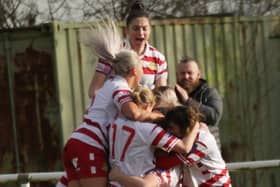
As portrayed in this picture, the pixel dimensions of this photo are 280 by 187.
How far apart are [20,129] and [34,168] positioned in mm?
481

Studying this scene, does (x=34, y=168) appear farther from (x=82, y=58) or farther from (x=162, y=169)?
(x=162, y=169)

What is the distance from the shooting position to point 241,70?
1152 centimetres

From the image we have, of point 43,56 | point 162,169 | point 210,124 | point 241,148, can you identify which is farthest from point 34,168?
point 162,169

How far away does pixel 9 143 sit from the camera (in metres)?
10.6

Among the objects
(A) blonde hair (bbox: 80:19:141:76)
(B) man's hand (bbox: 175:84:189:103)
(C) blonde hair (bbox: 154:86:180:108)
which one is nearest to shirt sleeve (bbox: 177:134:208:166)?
(C) blonde hair (bbox: 154:86:180:108)

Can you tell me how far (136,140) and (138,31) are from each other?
4.01 feet

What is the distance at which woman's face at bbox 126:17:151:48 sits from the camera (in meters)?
6.35

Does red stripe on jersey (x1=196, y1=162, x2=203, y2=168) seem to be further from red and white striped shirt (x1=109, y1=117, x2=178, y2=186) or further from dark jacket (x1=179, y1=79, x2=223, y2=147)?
dark jacket (x1=179, y1=79, x2=223, y2=147)

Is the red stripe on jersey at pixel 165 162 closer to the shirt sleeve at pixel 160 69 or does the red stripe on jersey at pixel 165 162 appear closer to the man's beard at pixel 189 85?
the shirt sleeve at pixel 160 69

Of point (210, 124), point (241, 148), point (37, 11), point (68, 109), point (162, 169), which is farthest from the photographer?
point (37, 11)

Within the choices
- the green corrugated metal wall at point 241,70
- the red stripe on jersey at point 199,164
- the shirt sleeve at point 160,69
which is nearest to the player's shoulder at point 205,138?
the red stripe on jersey at point 199,164

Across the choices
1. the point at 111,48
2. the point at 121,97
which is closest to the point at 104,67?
Result: the point at 111,48

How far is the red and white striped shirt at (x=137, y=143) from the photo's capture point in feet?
17.5

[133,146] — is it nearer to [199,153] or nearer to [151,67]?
[199,153]
